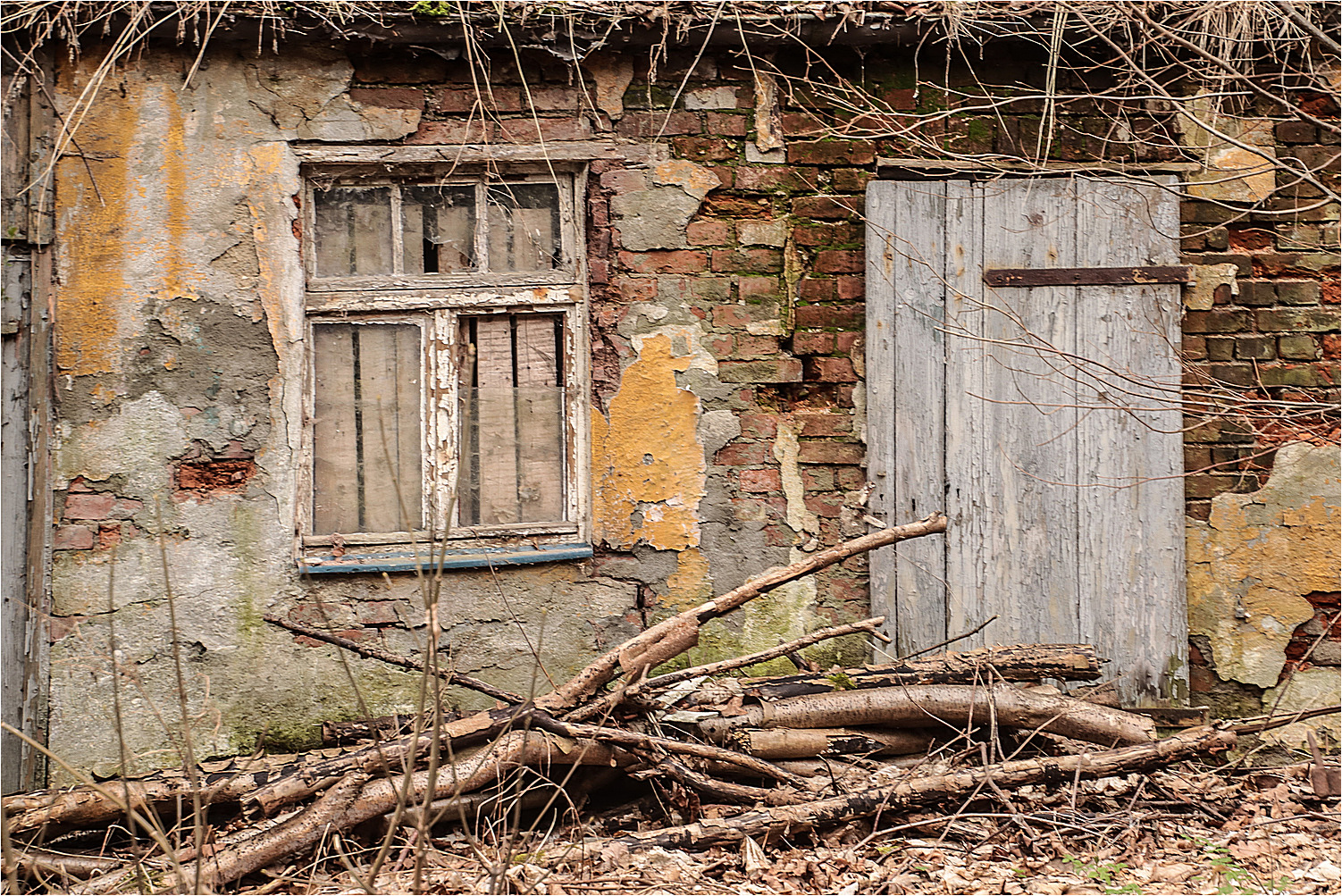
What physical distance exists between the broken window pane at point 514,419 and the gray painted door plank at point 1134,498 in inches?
80.2

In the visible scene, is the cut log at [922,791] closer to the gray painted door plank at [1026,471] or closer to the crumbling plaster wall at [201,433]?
the gray painted door plank at [1026,471]

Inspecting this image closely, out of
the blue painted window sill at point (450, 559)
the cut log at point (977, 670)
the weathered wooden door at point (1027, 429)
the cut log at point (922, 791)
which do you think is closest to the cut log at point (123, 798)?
the blue painted window sill at point (450, 559)

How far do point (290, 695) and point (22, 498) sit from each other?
1197mm

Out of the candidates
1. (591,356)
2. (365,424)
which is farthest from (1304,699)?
(365,424)

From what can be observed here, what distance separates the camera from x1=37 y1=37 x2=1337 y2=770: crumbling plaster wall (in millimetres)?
3430

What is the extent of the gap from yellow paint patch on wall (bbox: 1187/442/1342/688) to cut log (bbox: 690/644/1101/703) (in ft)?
2.59

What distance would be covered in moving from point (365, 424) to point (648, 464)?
1117mm

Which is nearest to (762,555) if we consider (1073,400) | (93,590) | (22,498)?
(1073,400)

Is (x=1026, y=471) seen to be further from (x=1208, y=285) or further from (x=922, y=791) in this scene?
(x=922, y=791)

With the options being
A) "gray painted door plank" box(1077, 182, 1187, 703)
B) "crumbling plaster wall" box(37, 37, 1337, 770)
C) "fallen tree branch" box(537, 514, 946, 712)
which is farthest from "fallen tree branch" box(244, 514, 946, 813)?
"gray painted door plank" box(1077, 182, 1187, 703)

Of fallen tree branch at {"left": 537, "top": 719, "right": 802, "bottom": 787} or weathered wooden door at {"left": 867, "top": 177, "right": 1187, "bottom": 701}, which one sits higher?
weathered wooden door at {"left": 867, "top": 177, "right": 1187, "bottom": 701}

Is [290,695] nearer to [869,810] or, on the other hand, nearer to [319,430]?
[319,430]

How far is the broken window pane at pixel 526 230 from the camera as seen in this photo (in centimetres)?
365

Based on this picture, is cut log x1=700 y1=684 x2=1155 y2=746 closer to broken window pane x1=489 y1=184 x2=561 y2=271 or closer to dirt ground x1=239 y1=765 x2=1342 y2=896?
dirt ground x1=239 y1=765 x2=1342 y2=896
